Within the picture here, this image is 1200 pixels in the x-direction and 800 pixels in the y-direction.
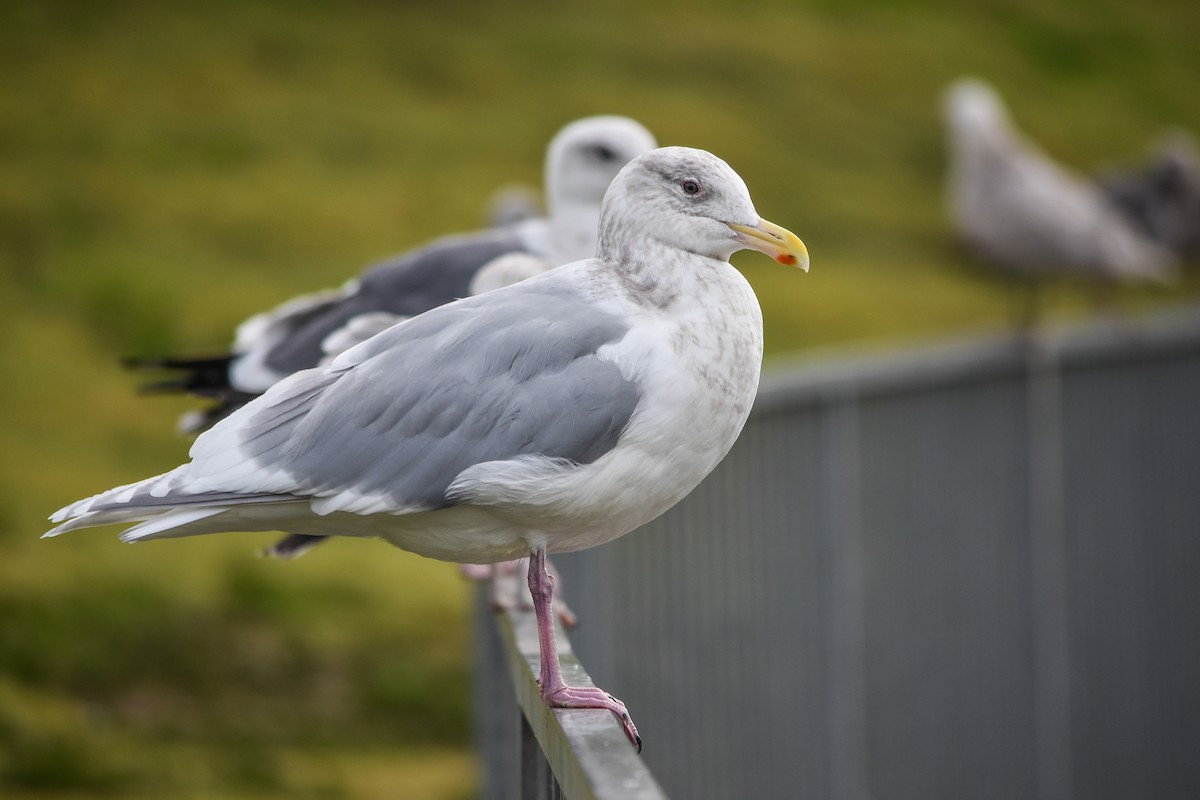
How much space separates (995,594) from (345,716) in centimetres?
242

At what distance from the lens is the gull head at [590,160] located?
3791 millimetres

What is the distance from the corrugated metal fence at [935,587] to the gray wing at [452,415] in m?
1.65

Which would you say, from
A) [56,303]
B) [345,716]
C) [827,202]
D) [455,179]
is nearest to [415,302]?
[345,716]

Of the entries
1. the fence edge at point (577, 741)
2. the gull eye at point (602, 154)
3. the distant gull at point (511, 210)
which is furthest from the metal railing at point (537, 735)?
the distant gull at point (511, 210)

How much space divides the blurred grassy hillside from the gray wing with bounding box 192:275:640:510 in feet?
12.0

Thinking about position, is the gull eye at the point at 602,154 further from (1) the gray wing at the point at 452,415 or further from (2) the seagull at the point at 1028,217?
(2) the seagull at the point at 1028,217

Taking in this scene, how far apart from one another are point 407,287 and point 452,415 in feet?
4.94

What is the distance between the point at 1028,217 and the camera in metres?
7.16

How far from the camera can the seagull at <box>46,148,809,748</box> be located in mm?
1984

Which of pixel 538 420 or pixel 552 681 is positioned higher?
pixel 538 420

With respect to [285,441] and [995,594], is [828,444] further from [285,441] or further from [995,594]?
[285,441]

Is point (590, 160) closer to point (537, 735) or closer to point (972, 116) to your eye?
point (537, 735)

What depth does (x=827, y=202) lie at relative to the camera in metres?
9.66

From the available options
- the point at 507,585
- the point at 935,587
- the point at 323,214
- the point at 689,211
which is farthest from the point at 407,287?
the point at 323,214
